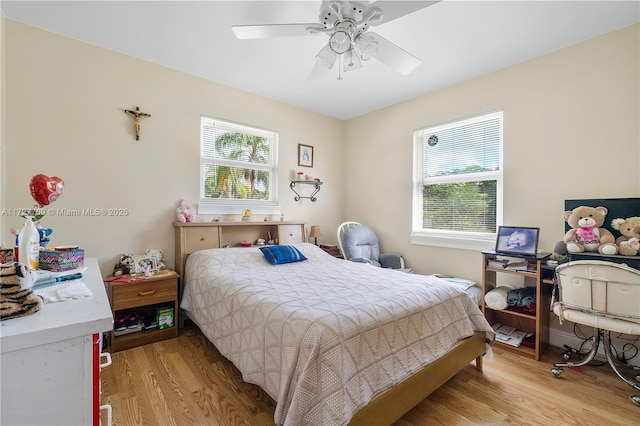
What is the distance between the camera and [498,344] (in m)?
2.60

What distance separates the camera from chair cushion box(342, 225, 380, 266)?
354 centimetres

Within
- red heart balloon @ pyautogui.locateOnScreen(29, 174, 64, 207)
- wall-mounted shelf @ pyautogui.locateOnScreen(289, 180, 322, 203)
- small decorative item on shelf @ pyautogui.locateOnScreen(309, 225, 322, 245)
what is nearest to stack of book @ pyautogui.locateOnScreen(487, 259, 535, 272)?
small decorative item on shelf @ pyautogui.locateOnScreen(309, 225, 322, 245)

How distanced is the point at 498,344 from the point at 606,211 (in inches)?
55.7

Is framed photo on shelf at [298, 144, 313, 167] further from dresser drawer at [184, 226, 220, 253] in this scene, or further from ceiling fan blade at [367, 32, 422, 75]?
ceiling fan blade at [367, 32, 422, 75]

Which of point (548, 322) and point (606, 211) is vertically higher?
point (606, 211)

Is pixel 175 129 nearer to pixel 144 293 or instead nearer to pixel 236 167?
pixel 236 167

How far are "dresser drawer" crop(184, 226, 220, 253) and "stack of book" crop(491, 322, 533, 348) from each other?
2918 mm

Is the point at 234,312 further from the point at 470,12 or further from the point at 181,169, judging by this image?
the point at 470,12

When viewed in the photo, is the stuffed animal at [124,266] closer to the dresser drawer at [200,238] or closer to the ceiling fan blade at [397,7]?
the dresser drawer at [200,238]

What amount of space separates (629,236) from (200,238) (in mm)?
3617

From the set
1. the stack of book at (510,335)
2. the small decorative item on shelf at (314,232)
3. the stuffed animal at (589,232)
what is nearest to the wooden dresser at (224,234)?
the small decorative item on shelf at (314,232)

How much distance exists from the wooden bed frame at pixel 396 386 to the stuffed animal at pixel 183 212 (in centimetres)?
8

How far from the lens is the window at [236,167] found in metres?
3.21

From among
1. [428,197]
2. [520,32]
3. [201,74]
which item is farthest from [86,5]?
[428,197]
